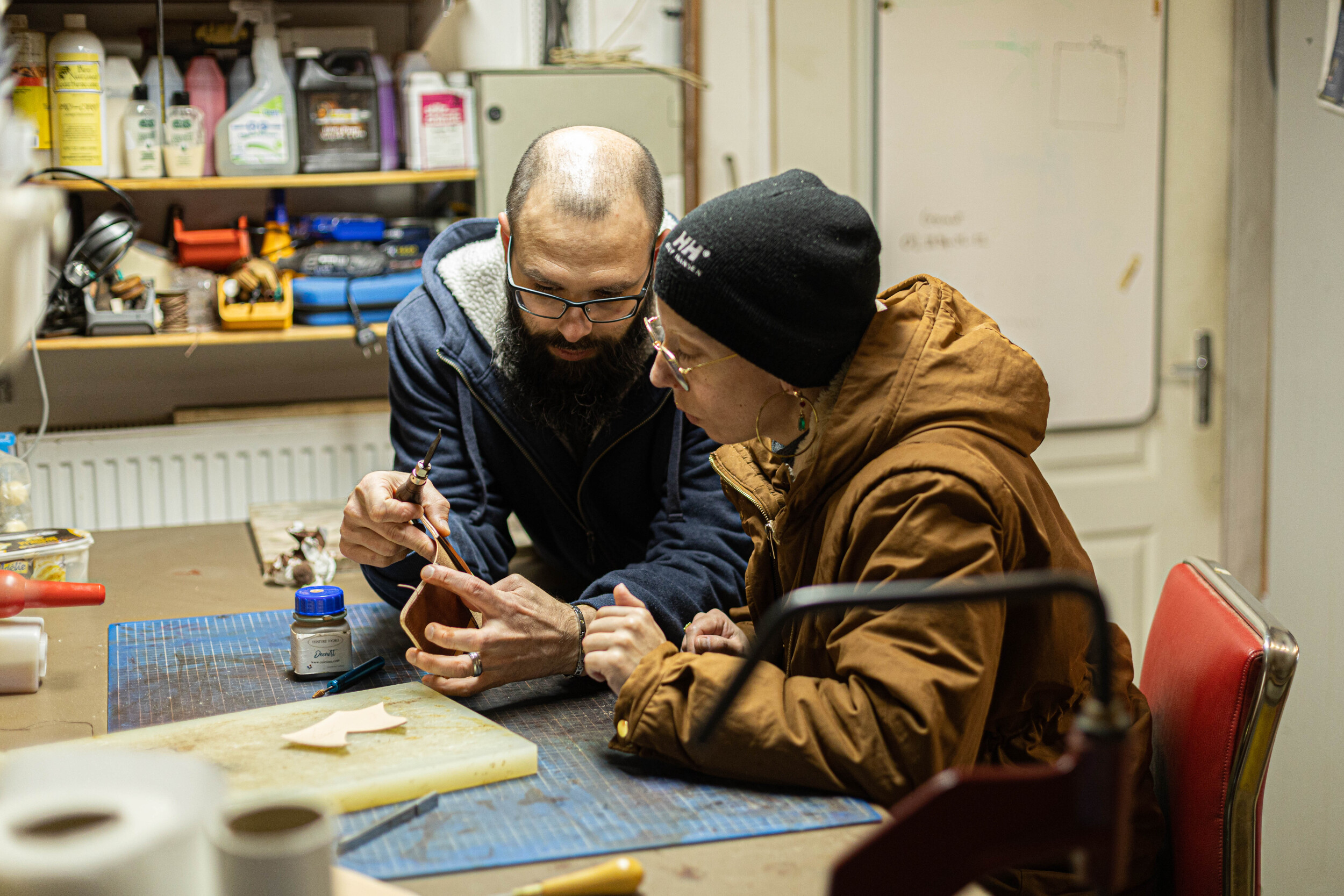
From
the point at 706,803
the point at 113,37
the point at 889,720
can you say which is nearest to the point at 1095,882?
the point at 889,720

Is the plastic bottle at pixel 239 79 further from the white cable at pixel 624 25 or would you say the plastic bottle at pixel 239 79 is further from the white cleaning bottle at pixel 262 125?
the white cable at pixel 624 25

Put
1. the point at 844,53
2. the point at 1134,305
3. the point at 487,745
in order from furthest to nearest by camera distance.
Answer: the point at 1134,305
the point at 844,53
the point at 487,745

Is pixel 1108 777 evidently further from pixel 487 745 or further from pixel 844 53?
pixel 844 53

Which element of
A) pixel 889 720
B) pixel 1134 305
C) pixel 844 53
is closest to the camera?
pixel 889 720

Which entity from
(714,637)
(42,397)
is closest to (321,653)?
(714,637)

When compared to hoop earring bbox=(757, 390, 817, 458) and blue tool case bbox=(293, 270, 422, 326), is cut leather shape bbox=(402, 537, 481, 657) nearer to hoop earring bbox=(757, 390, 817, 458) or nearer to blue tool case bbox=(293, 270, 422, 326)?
hoop earring bbox=(757, 390, 817, 458)

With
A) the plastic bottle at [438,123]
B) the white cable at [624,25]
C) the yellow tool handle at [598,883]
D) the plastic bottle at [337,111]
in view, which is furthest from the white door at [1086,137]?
the yellow tool handle at [598,883]

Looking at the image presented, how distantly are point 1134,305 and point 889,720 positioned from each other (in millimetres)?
2563

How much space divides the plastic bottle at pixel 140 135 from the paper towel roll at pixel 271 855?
2.33 metres

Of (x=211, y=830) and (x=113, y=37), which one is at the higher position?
(x=113, y=37)

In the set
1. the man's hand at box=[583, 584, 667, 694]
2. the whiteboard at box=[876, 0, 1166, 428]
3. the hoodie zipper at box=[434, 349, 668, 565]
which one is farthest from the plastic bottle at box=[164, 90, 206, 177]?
the man's hand at box=[583, 584, 667, 694]

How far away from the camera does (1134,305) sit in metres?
3.26

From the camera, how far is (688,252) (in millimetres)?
1246

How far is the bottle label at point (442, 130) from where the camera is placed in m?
2.84
